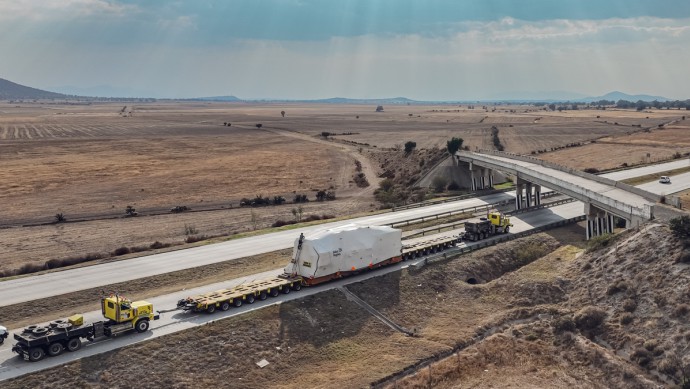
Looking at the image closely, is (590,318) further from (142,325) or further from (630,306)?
(142,325)

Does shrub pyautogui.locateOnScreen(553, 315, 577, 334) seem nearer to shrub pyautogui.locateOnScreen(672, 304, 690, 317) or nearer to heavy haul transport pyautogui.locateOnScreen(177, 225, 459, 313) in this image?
shrub pyautogui.locateOnScreen(672, 304, 690, 317)

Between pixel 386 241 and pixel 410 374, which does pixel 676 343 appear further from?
pixel 386 241

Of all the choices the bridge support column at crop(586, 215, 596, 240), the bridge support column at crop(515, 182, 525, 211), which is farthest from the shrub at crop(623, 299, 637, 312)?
the bridge support column at crop(515, 182, 525, 211)

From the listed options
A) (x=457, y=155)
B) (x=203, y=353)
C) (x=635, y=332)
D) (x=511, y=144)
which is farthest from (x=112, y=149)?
(x=635, y=332)

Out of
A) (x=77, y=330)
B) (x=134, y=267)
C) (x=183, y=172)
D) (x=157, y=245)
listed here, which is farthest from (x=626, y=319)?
(x=183, y=172)

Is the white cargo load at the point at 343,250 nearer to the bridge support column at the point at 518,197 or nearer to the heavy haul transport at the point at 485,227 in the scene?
the heavy haul transport at the point at 485,227

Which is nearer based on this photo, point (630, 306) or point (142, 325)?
point (142, 325)

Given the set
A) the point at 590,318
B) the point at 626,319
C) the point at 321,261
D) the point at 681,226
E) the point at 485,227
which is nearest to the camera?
the point at 626,319
